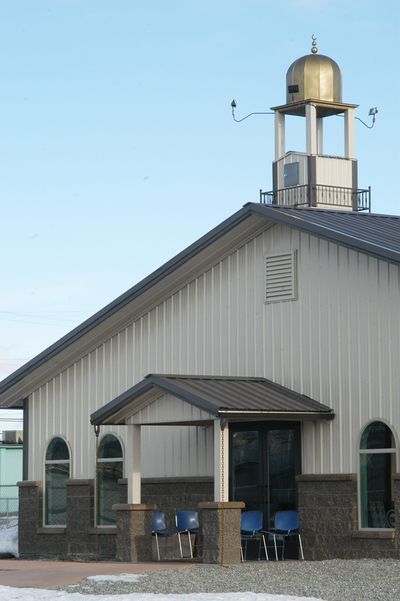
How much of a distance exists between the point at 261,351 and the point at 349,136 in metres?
8.41

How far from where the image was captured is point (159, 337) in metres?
24.1

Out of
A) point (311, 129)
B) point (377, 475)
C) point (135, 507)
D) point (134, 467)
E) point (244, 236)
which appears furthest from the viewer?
point (311, 129)

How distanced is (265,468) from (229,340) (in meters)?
2.18

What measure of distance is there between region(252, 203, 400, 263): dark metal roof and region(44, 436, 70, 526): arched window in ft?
21.3

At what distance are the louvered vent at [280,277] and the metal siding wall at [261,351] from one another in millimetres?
110

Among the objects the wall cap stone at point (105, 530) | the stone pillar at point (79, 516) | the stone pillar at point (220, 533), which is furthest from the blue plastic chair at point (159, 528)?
the stone pillar at point (79, 516)

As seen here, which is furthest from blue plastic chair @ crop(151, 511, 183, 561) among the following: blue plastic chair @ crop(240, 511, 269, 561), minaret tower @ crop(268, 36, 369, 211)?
minaret tower @ crop(268, 36, 369, 211)

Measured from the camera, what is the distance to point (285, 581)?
17125 millimetres

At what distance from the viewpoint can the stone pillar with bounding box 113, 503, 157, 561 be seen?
21.3 metres

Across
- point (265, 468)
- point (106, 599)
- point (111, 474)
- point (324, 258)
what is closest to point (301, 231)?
point (324, 258)

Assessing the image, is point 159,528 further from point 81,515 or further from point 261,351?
point 81,515

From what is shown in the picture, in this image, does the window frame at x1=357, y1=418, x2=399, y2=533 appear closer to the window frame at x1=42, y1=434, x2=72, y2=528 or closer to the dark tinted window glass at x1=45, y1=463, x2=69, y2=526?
the window frame at x1=42, y1=434, x2=72, y2=528

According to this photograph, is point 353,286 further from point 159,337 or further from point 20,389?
point 20,389

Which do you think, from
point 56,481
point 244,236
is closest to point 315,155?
→ point 244,236
